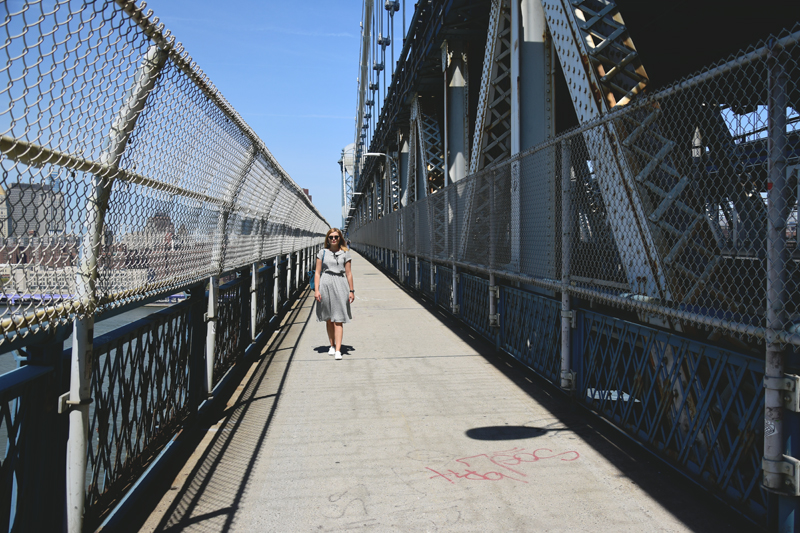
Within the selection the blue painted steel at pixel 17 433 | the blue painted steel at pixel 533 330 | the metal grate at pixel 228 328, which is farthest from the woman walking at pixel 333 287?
the blue painted steel at pixel 17 433

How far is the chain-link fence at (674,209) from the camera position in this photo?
8.70 feet

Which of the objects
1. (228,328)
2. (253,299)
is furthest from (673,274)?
(253,299)

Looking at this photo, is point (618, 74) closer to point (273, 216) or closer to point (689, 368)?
point (689, 368)

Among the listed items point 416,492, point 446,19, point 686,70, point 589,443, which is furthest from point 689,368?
point 686,70

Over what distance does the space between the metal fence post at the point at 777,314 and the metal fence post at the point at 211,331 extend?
3853mm

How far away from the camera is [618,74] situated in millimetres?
5180

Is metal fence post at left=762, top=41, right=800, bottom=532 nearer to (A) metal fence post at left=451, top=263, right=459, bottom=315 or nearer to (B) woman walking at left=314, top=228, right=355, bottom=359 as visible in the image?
(B) woman walking at left=314, top=228, right=355, bottom=359

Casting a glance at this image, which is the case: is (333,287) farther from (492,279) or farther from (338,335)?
(492,279)

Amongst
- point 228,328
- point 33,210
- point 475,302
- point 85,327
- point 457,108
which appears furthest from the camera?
point 457,108

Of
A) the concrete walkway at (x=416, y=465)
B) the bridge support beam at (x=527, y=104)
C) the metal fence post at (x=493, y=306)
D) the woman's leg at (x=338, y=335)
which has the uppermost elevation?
the bridge support beam at (x=527, y=104)

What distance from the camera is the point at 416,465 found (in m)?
3.84

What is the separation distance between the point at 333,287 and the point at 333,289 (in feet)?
0.08

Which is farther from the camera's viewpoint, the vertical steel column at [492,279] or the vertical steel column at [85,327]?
the vertical steel column at [492,279]

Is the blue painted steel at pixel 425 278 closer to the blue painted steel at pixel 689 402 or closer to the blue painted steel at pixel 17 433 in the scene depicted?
the blue painted steel at pixel 689 402
